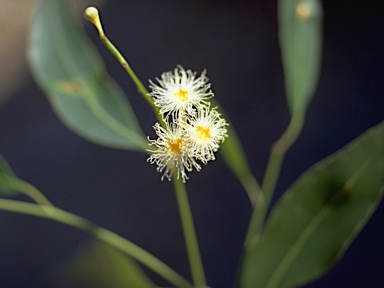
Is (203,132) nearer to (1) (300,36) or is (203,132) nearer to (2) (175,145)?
(2) (175,145)

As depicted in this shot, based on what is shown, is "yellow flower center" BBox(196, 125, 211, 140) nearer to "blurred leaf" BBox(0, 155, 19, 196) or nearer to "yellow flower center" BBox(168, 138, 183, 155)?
"yellow flower center" BBox(168, 138, 183, 155)

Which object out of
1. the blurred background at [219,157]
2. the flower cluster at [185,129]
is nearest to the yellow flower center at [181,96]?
the flower cluster at [185,129]

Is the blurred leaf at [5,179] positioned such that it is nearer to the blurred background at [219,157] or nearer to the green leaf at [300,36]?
the green leaf at [300,36]

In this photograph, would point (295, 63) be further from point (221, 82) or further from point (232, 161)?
point (221, 82)

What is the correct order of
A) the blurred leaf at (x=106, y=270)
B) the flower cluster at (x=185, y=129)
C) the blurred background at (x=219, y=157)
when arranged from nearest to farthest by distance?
the flower cluster at (x=185, y=129), the blurred leaf at (x=106, y=270), the blurred background at (x=219, y=157)

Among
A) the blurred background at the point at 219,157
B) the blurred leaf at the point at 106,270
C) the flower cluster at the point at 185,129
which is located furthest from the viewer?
the blurred background at the point at 219,157

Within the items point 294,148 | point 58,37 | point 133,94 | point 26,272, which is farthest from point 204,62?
point 58,37
